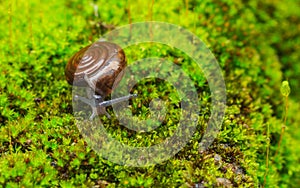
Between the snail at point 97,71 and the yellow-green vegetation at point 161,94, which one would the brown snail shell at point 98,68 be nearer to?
the snail at point 97,71

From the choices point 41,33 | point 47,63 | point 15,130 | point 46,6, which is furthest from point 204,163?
point 46,6

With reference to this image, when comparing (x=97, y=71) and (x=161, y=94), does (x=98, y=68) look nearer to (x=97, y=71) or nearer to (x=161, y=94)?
(x=97, y=71)

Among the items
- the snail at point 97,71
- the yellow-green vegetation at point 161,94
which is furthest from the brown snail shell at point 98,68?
the yellow-green vegetation at point 161,94

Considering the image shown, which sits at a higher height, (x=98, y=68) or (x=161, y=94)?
(x=98, y=68)

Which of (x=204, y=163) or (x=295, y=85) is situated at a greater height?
(x=295, y=85)

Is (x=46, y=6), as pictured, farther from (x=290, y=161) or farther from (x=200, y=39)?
(x=290, y=161)

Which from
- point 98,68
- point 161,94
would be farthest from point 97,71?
point 161,94

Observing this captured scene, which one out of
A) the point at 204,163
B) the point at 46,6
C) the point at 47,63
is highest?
the point at 46,6
